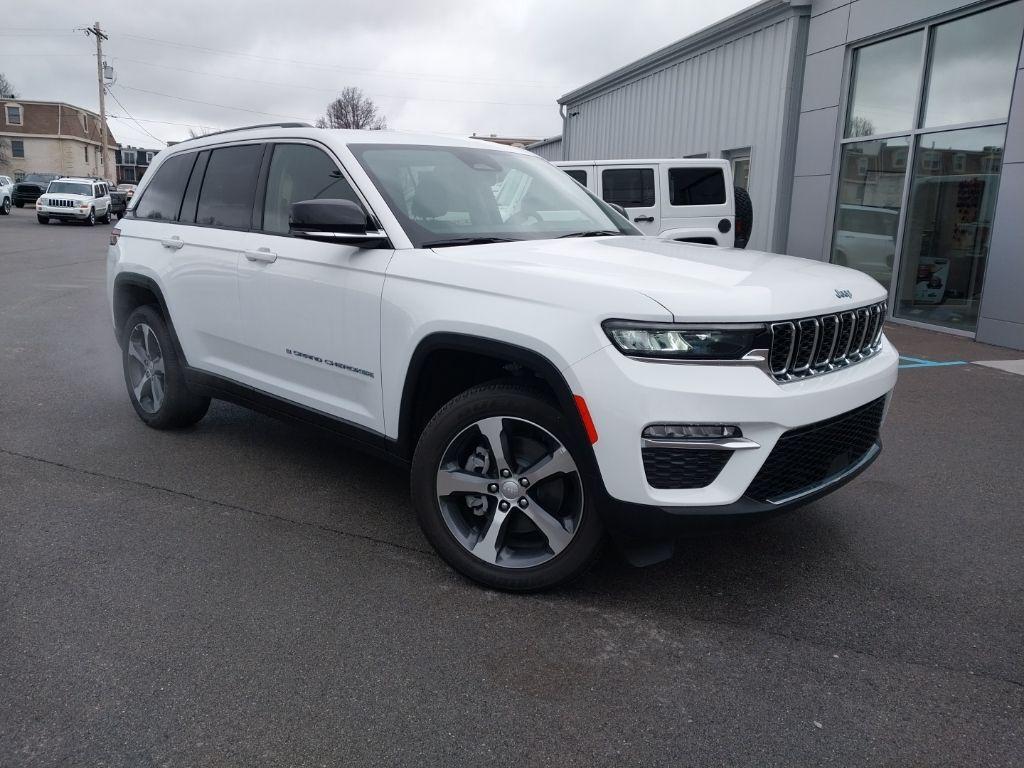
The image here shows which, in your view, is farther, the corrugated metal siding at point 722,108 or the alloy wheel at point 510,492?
the corrugated metal siding at point 722,108

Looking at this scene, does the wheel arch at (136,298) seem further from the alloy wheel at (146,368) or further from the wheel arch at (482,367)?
the wheel arch at (482,367)

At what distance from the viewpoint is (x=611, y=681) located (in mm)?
2674

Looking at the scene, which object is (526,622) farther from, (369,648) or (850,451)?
(850,451)

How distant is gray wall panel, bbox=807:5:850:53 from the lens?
1158cm

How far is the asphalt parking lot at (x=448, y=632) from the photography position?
2.38 metres

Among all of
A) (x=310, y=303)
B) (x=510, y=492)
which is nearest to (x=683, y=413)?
(x=510, y=492)

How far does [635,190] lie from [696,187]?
81 centimetres

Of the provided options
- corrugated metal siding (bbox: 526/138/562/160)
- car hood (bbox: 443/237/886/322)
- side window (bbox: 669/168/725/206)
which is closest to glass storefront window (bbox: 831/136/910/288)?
side window (bbox: 669/168/725/206)

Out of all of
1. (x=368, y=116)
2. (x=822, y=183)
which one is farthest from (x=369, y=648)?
(x=368, y=116)

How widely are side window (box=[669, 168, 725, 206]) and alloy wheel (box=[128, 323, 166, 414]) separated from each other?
23.9 feet

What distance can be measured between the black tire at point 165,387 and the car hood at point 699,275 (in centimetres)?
238

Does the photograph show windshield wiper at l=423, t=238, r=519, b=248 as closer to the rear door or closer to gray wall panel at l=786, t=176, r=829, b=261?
the rear door

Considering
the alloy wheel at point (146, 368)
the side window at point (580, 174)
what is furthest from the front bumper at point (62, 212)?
the alloy wheel at point (146, 368)

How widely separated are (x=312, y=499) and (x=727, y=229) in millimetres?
8182
